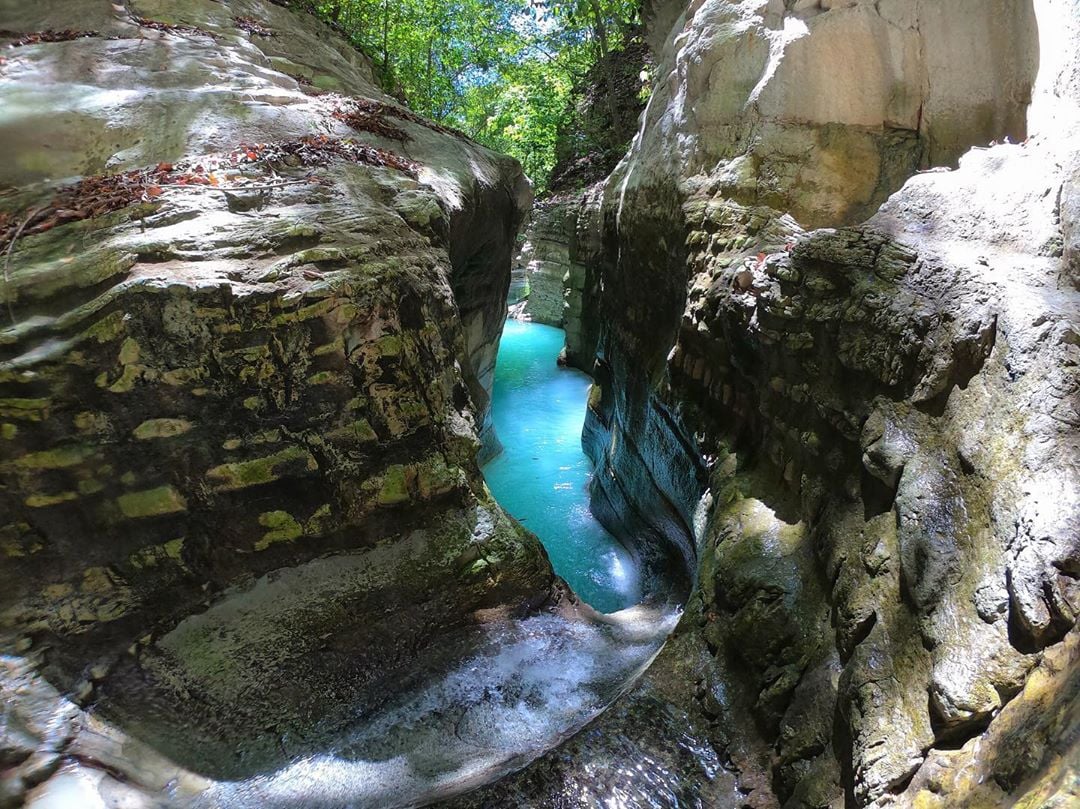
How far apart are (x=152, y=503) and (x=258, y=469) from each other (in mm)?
674

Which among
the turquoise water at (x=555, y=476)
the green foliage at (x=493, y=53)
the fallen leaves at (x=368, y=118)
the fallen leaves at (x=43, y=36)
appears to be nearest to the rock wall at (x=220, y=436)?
the fallen leaves at (x=43, y=36)

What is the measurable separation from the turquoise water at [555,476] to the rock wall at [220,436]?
3934mm

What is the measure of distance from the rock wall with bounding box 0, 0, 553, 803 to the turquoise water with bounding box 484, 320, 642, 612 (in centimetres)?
393

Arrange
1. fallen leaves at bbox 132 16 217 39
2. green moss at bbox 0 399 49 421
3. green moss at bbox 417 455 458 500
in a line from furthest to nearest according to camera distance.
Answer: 1. fallen leaves at bbox 132 16 217 39
2. green moss at bbox 417 455 458 500
3. green moss at bbox 0 399 49 421

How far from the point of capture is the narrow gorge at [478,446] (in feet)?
8.86

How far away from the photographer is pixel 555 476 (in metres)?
12.1

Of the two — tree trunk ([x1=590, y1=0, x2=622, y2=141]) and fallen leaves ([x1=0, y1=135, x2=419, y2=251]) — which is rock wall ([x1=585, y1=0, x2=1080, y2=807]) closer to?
fallen leaves ([x1=0, y1=135, x2=419, y2=251])

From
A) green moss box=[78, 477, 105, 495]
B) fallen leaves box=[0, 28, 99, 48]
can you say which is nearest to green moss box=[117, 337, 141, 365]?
green moss box=[78, 477, 105, 495]

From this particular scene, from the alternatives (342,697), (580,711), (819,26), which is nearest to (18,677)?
(342,697)

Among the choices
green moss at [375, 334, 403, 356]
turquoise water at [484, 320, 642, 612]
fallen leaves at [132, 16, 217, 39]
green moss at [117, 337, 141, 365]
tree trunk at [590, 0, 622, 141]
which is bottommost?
turquoise water at [484, 320, 642, 612]

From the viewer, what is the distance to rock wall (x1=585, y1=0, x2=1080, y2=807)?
2.30 m

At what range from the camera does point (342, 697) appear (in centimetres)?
414

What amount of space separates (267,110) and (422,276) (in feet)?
9.11

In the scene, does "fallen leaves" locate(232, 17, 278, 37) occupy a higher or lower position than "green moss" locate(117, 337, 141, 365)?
higher
